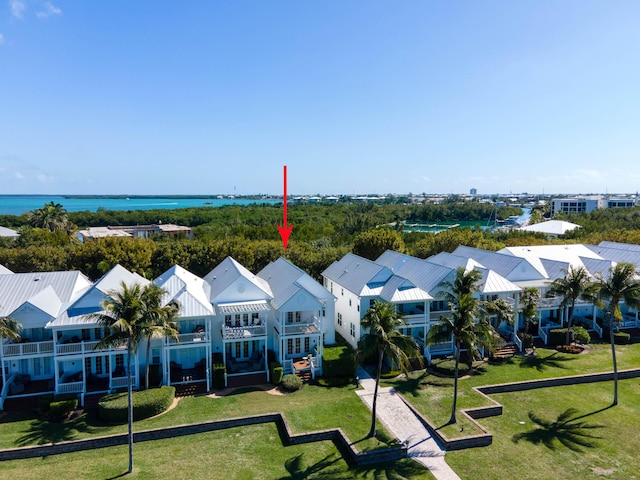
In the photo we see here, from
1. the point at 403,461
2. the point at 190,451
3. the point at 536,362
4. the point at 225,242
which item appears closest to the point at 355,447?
the point at 403,461

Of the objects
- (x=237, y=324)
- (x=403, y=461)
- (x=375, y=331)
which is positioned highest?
(x=375, y=331)

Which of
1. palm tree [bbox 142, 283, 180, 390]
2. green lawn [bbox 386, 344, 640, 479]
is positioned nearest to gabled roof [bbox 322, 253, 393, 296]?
green lawn [bbox 386, 344, 640, 479]

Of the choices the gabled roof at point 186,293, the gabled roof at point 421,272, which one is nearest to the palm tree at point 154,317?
the gabled roof at point 186,293

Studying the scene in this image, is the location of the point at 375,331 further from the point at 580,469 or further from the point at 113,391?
the point at 113,391

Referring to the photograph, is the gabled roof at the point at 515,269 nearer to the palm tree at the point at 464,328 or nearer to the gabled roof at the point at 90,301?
the palm tree at the point at 464,328

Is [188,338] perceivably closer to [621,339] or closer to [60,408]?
[60,408]

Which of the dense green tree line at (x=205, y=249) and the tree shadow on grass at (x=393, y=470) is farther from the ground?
the dense green tree line at (x=205, y=249)
